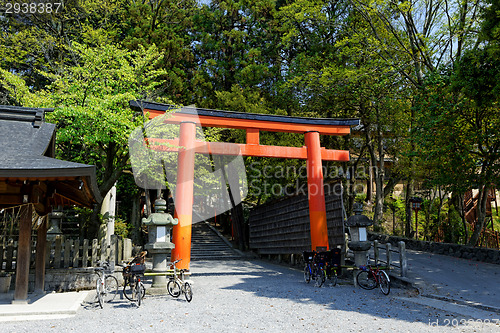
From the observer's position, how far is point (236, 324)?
657 cm

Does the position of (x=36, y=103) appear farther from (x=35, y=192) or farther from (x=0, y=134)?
(x=35, y=192)

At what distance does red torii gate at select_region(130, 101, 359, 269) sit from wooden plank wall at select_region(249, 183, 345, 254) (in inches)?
15.7

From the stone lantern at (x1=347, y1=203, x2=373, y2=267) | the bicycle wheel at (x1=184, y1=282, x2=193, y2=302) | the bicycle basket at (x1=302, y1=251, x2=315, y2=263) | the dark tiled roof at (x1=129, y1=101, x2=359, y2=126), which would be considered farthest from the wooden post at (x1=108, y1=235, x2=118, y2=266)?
the stone lantern at (x1=347, y1=203, x2=373, y2=267)

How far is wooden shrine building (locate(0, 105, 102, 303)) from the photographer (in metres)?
7.21

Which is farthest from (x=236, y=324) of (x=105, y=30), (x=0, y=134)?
(x=105, y=30)

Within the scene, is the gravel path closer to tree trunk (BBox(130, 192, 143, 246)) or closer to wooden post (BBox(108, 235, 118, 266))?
wooden post (BBox(108, 235, 118, 266))

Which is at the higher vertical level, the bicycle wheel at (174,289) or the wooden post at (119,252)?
the wooden post at (119,252)

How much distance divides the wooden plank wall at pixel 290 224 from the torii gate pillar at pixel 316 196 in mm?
278

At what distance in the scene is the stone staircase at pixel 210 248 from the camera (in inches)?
810

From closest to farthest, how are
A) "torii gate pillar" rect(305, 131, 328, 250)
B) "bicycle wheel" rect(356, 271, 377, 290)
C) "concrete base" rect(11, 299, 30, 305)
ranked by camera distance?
1. "concrete base" rect(11, 299, 30, 305)
2. "bicycle wheel" rect(356, 271, 377, 290)
3. "torii gate pillar" rect(305, 131, 328, 250)

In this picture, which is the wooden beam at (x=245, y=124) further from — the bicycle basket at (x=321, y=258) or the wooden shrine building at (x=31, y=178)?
the bicycle basket at (x=321, y=258)

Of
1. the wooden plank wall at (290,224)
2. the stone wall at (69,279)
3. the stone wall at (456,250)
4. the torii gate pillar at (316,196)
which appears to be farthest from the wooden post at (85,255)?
the stone wall at (456,250)

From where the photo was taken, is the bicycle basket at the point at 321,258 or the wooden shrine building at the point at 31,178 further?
the bicycle basket at the point at 321,258

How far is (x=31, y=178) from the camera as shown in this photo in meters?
7.19
